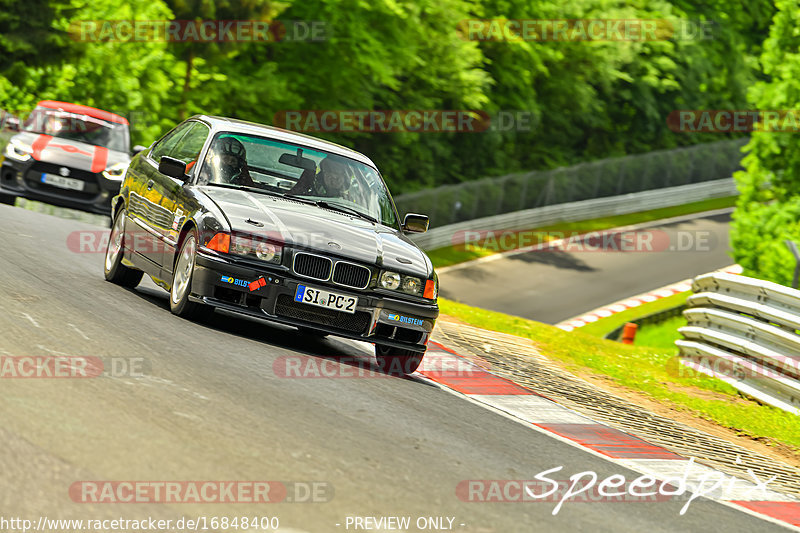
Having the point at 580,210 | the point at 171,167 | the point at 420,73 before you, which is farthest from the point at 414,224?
the point at 580,210

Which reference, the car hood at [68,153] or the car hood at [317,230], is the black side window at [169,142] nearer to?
the car hood at [317,230]

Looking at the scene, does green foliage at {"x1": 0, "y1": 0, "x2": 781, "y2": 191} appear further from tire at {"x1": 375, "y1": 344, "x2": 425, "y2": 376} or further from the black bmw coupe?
tire at {"x1": 375, "y1": 344, "x2": 425, "y2": 376}

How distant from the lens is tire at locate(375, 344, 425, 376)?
29.2 ft

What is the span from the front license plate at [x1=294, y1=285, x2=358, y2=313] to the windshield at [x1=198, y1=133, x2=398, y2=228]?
129cm

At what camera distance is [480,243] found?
128 ft

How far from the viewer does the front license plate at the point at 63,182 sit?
57.2 ft

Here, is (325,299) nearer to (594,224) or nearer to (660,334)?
(660,334)

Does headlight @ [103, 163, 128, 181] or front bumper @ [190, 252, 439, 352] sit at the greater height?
headlight @ [103, 163, 128, 181]

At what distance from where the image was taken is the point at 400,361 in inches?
353

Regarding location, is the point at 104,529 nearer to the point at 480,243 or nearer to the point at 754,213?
the point at 754,213

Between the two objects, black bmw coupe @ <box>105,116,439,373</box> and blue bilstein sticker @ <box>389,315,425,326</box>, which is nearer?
black bmw coupe @ <box>105,116,439,373</box>

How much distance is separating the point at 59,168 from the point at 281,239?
10.5 m

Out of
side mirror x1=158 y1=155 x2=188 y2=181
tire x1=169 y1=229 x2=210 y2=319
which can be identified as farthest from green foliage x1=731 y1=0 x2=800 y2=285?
tire x1=169 y1=229 x2=210 y2=319

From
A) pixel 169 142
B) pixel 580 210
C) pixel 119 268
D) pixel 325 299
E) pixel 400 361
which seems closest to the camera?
pixel 325 299
